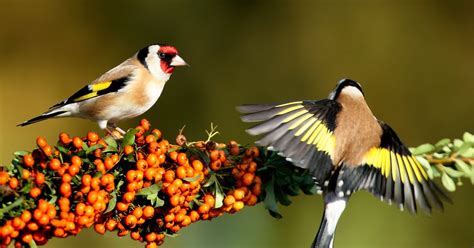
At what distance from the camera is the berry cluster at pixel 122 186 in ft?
7.65

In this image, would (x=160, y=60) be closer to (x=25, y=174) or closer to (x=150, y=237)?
(x=150, y=237)

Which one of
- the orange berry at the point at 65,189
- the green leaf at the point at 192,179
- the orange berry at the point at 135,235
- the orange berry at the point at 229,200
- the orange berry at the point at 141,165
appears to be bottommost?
the orange berry at the point at 135,235

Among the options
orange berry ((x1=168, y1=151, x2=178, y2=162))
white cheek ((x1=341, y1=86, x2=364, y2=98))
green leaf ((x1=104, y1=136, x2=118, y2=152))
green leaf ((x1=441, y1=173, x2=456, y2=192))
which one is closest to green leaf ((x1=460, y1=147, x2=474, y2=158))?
green leaf ((x1=441, y1=173, x2=456, y2=192))

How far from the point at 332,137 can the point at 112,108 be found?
1248mm

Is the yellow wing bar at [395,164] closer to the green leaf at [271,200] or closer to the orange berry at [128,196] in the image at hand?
the green leaf at [271,200]

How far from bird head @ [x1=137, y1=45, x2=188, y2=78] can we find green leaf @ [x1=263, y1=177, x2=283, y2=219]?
125 centimetres

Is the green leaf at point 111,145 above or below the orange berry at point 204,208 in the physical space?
above

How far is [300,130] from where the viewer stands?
2.73 meters

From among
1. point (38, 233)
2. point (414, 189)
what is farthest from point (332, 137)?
point (38, 233)

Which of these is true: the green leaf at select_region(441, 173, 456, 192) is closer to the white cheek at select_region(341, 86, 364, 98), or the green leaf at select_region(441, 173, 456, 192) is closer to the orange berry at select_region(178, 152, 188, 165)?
the white cheek at select_region(341, 86, 364, 98)

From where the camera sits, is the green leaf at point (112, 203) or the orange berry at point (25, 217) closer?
the orange berry at point (25, 217)

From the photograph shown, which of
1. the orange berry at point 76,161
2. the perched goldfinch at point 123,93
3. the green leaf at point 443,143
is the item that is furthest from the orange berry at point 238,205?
the perched goldfinch at point 123,93

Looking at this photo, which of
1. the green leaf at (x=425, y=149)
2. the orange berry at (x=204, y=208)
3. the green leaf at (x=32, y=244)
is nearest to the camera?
the green leaf at (x=32, y=244)

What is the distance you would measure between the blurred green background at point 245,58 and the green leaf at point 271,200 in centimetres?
348
